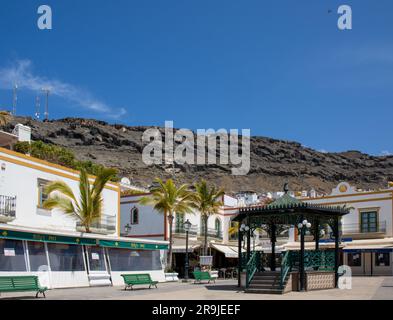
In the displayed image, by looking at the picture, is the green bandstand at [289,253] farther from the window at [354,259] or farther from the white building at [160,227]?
the window at [354,259]

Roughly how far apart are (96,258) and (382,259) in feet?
76.6

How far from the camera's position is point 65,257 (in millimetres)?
25844

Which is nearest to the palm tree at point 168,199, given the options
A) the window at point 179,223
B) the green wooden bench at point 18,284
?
the window at point 179,223

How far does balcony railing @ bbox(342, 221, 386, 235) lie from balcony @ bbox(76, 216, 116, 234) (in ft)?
64.1

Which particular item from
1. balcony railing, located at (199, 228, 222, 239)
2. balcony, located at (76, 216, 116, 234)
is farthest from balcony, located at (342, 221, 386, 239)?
balcony, located at (76, 216, 116, 234)

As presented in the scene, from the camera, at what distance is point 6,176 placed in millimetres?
26875

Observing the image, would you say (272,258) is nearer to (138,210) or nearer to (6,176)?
(6,176)

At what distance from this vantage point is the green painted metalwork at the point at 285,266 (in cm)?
2238

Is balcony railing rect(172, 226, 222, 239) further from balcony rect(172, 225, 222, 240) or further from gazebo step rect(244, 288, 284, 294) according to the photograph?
gazebo step rect(244, 288, 284, 294)

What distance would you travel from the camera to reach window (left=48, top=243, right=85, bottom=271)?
82.0ft

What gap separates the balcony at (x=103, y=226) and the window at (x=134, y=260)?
7.71ft

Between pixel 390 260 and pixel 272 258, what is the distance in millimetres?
18532

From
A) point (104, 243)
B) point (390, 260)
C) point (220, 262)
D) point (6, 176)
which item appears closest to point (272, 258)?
point (104, 243)
